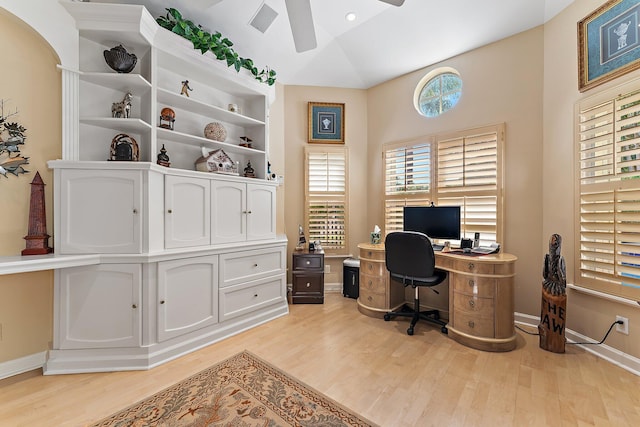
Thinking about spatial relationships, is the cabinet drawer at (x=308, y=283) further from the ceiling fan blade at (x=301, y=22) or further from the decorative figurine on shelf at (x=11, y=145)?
the decorative figurine on shelf at (x=11, y=145)

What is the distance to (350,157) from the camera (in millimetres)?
4012

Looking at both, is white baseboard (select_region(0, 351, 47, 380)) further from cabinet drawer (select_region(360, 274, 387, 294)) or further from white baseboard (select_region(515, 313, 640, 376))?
white baseboard (select_region(515, 313, 640, 376))

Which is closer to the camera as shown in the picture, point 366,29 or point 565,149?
point 565,149

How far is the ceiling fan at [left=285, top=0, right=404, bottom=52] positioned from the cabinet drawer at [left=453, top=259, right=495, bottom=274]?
2220 millimetres

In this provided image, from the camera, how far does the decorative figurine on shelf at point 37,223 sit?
6.34 ft

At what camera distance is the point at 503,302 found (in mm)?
2336

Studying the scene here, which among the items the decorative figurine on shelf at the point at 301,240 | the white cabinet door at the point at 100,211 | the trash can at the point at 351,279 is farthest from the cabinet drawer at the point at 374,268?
the white cabinet door at the point at 100,211

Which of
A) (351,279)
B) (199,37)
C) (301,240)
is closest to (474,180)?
(351,279)

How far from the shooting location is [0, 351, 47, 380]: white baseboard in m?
1.91

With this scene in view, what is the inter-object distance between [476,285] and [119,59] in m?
3.65

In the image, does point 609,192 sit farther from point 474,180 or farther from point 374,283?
point 374,283

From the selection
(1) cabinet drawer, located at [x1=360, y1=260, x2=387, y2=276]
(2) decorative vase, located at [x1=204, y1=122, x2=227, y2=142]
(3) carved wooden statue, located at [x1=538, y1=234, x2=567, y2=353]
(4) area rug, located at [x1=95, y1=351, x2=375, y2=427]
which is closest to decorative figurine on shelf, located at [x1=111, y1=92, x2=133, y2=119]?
(2) decorative vase, located at [x1=204, y1=122, x2=227, y2=142]

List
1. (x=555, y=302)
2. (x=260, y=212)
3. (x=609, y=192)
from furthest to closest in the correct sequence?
(x=260, y=212), (x=555, y=302), (x=609, y=192)

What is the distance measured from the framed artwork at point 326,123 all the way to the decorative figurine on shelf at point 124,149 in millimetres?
2273
